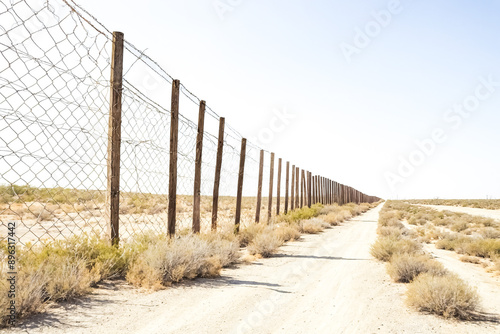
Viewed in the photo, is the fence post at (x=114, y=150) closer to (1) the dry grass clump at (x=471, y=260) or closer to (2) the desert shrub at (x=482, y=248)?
(1) the dry grass clump at (x=471, y=260)

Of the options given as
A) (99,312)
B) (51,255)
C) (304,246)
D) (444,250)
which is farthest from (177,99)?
(444,250)

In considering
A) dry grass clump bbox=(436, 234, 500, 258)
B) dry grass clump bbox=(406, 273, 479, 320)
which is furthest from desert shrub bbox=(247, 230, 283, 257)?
dry grass clump bbox=(436, 234, 500, 258)

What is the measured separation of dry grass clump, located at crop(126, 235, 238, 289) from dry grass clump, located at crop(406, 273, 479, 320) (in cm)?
346

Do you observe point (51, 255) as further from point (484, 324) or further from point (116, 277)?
point (484, 324)

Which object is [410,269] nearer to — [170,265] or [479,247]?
[170,265]

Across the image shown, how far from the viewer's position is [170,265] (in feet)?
17.9

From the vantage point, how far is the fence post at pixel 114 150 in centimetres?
544

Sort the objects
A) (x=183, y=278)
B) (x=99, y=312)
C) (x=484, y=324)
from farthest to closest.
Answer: (x=183, y=278)
(x=484, y=324)
(x=99, y=312)

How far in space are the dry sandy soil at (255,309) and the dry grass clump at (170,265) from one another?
216mm

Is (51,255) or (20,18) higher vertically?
(20,18)

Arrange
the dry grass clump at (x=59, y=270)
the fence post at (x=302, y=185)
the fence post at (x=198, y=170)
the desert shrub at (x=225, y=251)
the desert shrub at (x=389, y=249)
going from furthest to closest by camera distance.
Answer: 1. the fence post at (x=302, y=185)
2. the fence post at (x=198, y=170)
3. the desert shrub at (x=389, y=249)
4. the desert shrub at (x=225, y=251)
5. the dry grass clump at (x=59, y=270)

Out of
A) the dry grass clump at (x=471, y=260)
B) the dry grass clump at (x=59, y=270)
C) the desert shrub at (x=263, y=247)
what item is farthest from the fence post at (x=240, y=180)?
the dry grass clump at (x=471, y=260)

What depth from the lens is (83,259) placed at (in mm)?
4727

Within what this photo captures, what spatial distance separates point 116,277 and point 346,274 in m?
4.50
